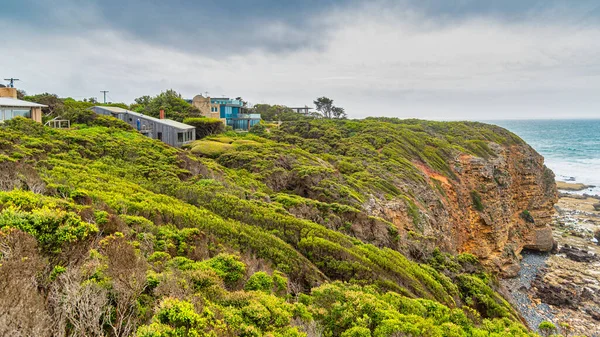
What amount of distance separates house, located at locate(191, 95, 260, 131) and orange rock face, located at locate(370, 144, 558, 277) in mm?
26438

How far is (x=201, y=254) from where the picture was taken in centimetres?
869

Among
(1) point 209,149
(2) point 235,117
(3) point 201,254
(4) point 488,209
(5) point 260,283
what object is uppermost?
(2) point 235,117

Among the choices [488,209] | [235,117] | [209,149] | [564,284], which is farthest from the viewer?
[235,117]

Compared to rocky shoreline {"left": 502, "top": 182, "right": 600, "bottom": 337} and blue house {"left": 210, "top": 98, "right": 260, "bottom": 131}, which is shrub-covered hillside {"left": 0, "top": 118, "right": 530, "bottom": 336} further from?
blue house {"left": 210, "top": 98, "right": 260, "bottom": 131}

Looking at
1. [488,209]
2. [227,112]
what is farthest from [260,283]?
[227,112]

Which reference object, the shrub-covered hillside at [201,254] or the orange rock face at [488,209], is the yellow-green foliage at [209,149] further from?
the orange rock face at [488,209]

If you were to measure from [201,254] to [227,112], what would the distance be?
41.1 metres

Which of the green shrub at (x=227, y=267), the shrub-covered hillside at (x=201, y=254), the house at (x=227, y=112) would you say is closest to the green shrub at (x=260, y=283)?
the shrub-covered hillside at (x=201, y=254)

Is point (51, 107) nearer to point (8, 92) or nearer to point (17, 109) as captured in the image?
point (8, 92)

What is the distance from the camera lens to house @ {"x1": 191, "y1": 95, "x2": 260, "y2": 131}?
44.3 meters

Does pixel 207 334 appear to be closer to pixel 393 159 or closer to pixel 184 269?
pixel 184 269

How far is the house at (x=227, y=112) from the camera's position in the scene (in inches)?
1745

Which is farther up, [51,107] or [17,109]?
[51,107]

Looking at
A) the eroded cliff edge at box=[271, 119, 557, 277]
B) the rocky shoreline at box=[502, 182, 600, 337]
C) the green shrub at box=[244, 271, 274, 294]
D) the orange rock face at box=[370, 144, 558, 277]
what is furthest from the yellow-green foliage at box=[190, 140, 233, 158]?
the rocky shoreline at box=[502, 182, 600, 337]
